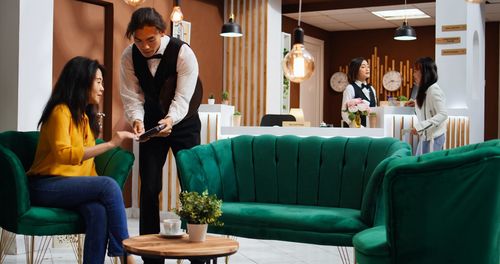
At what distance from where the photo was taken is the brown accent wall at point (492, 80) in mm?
13383

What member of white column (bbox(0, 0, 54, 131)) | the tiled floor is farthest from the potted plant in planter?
white column (bbox(0, 0, 54, 131))

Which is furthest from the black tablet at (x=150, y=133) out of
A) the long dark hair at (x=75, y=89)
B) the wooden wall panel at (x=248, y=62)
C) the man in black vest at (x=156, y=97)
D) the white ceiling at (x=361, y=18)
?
the white ceiling at (x=361, y=18)

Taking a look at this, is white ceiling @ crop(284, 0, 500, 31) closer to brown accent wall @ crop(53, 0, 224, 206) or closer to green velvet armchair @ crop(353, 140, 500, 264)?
brown accent wall @ crop(53, 0, 224, 206)

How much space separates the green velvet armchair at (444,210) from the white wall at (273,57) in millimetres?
7978

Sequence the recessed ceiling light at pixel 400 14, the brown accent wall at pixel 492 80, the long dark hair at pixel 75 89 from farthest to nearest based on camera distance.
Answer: the brown accent wall at pixel 492 80
the recessed ceiling light at pixel 400 14
the long dark hair at pixel 75 89

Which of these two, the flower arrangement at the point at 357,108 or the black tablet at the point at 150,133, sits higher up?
the flower arrangement at the point at 357,108

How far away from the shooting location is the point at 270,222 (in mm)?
4051

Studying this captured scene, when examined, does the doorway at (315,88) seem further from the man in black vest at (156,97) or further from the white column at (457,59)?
the man in black vest at (156,97)

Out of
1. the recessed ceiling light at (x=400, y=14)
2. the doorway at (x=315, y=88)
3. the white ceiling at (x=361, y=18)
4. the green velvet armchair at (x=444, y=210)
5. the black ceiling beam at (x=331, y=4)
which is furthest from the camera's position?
the doorway at (x=315, y=88)

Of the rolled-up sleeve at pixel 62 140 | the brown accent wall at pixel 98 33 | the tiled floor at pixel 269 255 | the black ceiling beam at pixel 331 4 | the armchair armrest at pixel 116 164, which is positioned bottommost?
the tiled floor at pixel 269 255

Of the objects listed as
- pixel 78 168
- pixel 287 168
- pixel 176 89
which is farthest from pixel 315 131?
pixel 78 168

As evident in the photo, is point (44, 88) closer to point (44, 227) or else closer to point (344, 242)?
point (44, 227)

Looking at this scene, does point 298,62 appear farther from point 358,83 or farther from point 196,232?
point 196,232

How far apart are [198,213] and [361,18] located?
10059 mm
